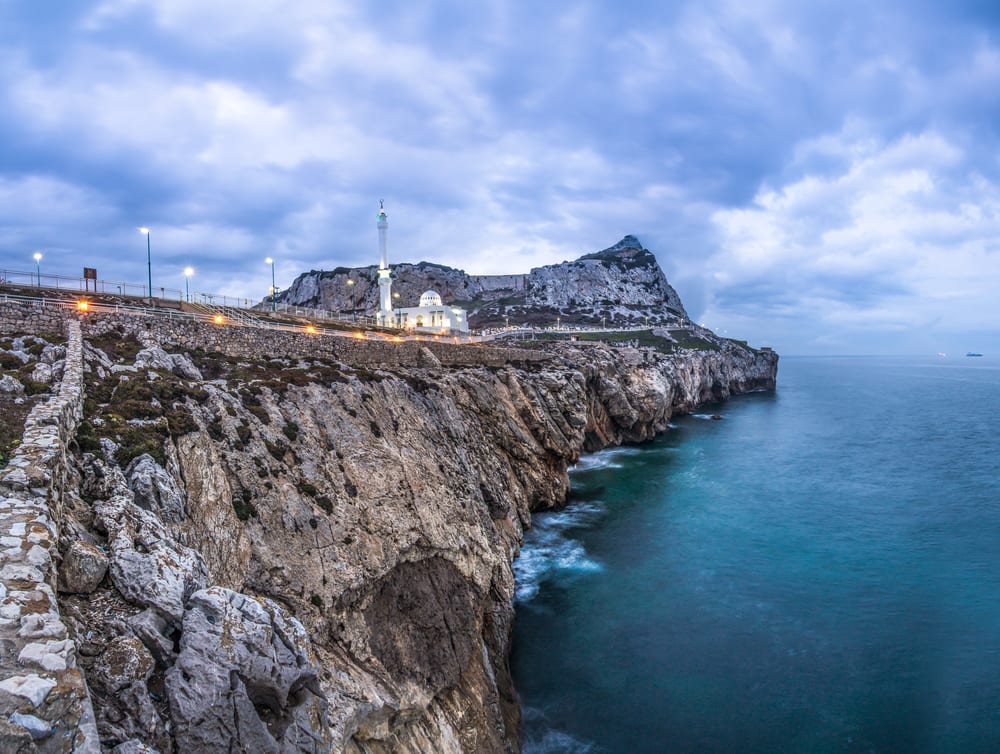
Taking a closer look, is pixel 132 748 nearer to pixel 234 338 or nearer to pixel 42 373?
pixel 42 373

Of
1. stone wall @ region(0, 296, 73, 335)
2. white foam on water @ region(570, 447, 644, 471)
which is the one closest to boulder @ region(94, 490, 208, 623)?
stone wall @ region(0, 296, 73, 335)

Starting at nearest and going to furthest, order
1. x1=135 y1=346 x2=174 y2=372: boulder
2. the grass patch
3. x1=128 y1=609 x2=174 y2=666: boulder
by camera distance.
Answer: x1=128 y1=609 x2=174 y2=666: boulder, x1=135 y1=346 x2=174 y2=372: boulder, the grass patch

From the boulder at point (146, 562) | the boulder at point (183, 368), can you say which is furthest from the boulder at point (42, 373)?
the boulder at point (146, 562)

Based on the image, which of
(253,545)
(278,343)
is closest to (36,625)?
(253,545)

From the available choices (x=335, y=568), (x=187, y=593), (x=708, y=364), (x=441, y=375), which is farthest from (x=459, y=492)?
(x=708, y=364)

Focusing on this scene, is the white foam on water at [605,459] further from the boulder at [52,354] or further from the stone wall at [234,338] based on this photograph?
the boulder at [52,354]

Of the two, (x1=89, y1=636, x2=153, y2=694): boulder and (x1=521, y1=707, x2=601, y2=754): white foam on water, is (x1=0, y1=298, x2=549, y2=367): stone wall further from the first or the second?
(x1=521, y1=707, x2=601, y2=754): white foam on water

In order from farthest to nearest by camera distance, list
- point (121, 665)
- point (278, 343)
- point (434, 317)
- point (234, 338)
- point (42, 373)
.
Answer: point (434, 317), point (278, 343), point (234, 338), point (42, 373), point (121, 665)
